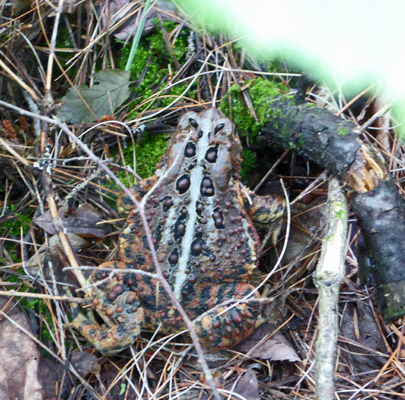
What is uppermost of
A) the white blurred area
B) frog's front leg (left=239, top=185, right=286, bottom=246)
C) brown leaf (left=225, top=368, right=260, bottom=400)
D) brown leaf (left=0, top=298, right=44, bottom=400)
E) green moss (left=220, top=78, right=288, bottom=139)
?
the white blurred area

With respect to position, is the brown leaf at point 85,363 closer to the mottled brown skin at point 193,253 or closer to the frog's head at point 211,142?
the mottled brown skin at point 193,253

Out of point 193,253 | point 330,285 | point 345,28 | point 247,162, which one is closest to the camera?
point 345,28

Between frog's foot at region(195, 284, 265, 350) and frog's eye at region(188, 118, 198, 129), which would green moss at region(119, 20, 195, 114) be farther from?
frog's foot at region(195, 284, 265, 350)

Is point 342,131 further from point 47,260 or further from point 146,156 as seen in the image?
point 47,260

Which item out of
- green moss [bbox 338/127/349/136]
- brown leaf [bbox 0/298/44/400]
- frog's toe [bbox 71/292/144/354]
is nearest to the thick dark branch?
green moss [bbox 338/127/349/136]

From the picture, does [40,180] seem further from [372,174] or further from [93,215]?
[372,174]

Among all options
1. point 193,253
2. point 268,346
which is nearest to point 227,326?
point 268,346

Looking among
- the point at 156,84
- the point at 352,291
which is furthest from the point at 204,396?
the point at 156,84
